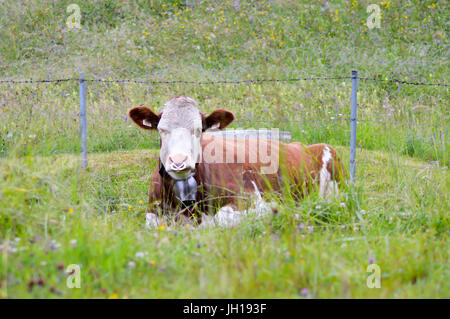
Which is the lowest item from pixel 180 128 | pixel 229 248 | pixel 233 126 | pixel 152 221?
pixel 229 248

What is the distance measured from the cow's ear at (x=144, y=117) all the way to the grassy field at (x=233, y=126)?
0.76m

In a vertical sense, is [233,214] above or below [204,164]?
below

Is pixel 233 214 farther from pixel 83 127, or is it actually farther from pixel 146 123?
pixel 83 127

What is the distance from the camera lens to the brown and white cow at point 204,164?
15.6ft

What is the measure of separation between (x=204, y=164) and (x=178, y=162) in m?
0.73

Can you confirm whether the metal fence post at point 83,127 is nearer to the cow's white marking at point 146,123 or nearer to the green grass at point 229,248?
the cow's white marking at point 146,123

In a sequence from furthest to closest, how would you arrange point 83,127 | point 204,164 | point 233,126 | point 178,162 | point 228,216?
point 233,126, point 83,127, point 204,164, point 228,216, point 178,162

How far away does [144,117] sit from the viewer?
527 centimetres

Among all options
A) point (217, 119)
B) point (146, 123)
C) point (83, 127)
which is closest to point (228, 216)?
point (217, 119)

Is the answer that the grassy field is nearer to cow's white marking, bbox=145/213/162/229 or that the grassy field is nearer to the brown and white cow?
cow's white marking, bbox=145/213/162/229

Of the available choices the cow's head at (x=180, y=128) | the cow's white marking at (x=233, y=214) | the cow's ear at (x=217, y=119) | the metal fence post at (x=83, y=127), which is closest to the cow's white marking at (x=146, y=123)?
the cow's head at (x=180, y=128)

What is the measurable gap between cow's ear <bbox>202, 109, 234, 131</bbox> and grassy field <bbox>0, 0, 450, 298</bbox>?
63cm

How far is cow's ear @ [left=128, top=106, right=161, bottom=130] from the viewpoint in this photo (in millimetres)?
5152
